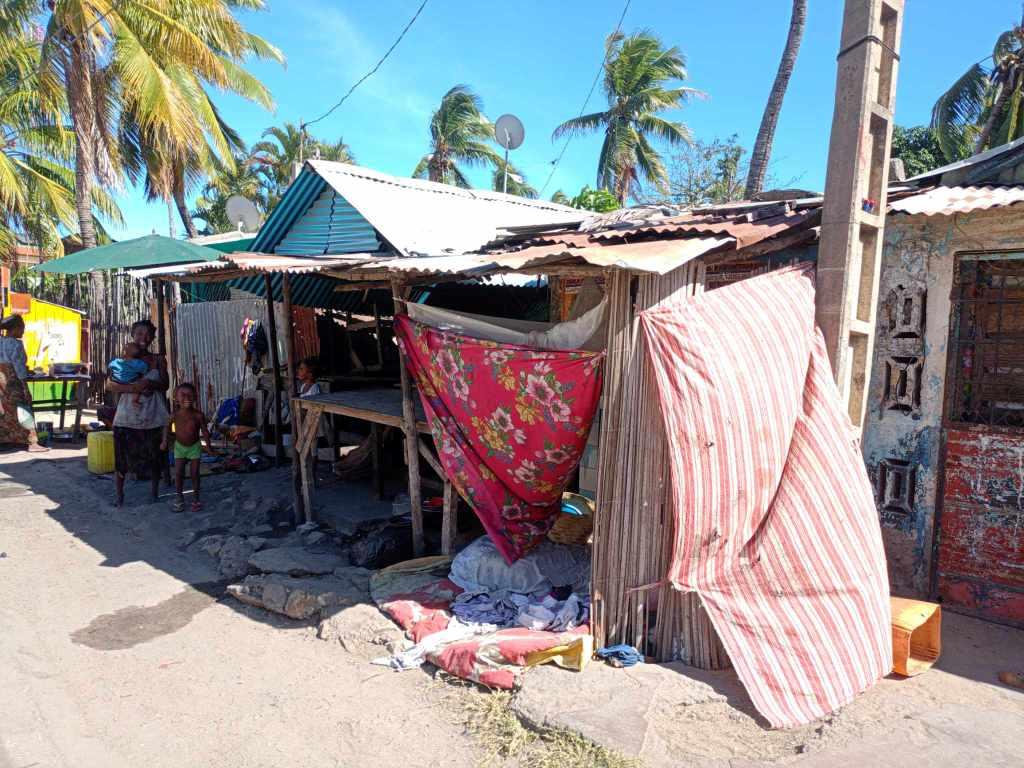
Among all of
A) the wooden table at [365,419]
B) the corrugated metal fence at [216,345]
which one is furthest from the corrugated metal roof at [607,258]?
the corrugated metal fence at [216,345]

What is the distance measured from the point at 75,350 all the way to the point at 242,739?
549 inches

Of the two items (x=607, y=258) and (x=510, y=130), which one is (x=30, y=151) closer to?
(x=510, y=130)

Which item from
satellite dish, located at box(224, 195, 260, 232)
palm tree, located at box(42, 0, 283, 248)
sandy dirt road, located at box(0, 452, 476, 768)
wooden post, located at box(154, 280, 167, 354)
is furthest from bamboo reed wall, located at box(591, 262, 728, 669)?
palm tree, located at box(42, 0, 283, 248)

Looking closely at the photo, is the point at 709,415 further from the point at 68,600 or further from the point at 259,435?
the point at 259,435

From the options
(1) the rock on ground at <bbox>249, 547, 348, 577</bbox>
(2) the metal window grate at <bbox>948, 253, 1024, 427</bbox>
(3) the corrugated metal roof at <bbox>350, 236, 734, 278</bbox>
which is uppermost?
(3) the corrugated metal roof at <bbox>350, 236, 734, 278</bbox>

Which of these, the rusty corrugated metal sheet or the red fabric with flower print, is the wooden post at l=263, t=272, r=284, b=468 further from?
the rusty corrugated metal sheet

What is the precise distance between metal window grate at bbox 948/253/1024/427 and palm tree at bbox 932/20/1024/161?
12.7m

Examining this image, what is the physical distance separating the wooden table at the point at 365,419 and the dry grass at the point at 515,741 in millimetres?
1782

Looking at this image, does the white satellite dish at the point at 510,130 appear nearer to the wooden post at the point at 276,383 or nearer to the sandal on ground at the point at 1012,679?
the wooden post at the point at 276,383

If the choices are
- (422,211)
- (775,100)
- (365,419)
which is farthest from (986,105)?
(365,419)

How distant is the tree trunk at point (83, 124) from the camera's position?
12.7m

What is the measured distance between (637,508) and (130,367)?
554 cm

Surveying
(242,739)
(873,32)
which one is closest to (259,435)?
(242,739)

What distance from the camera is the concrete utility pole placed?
3.97m
